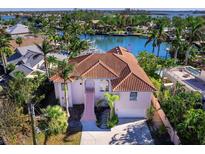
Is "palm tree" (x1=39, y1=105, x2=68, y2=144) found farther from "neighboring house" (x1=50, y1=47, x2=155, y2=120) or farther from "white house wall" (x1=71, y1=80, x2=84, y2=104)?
"white house wall" (x1=71, y1=80, x2=84, y2=104)

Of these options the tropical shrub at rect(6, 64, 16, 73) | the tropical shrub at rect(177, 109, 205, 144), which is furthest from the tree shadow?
the tropical shrub at rect(6, 64, 16, 73)

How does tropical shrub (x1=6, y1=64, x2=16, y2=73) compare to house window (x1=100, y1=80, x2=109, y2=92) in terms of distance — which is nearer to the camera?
house window (x1=100, y1=80, x2=109, y2=92)

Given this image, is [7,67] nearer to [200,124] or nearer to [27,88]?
[27,88]

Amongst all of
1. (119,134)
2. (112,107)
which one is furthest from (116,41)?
(119,134)

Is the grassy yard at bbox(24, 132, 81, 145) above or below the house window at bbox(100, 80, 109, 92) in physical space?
below

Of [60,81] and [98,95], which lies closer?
[60,81]

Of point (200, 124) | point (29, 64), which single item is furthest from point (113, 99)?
point (29, 64)
